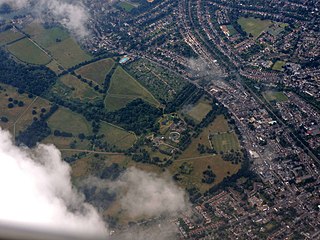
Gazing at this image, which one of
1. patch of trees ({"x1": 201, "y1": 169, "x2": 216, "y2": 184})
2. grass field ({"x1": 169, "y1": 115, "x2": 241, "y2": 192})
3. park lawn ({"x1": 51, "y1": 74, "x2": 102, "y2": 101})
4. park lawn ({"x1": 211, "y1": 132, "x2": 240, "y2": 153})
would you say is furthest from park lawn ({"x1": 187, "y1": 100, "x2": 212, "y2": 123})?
park lawn ({"x1": 51, "y1": 74, "x2": 102, "y2": 101})

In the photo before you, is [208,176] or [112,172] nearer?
[208,176]

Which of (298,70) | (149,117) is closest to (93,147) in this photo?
(149,117)

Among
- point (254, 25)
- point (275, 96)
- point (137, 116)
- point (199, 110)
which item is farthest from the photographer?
point (254, 25)

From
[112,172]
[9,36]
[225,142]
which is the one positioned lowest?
[225,142]

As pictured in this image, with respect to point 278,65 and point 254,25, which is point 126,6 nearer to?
point 254,25

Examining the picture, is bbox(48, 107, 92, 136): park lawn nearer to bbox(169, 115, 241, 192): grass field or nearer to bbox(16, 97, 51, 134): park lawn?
bbox(16, 97, 51, 134): park lawn

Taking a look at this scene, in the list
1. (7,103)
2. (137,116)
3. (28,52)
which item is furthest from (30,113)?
(28,52)

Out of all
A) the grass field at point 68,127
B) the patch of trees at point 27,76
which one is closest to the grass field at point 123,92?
the grass field at point 68,127

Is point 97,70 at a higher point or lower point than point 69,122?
higher
